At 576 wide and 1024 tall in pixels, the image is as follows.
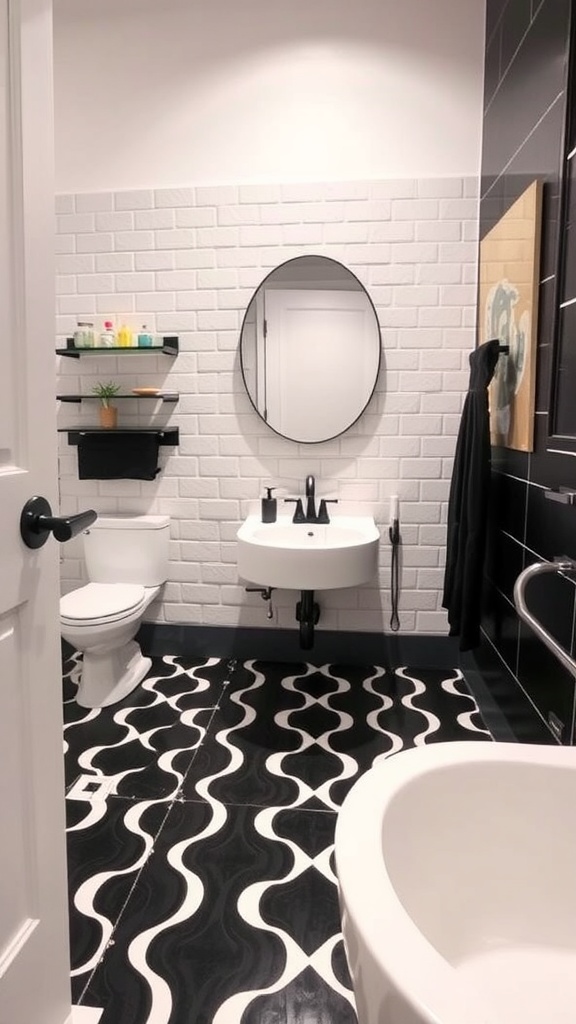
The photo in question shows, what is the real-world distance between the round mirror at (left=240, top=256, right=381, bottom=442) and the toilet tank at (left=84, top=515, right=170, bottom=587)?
0.74 meters

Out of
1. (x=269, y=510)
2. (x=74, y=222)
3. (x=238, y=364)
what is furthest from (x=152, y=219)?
(x=269, y=510)

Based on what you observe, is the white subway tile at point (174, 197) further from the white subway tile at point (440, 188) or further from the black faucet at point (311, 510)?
the black faucet at point (311, 510)

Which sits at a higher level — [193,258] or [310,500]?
[193,258]

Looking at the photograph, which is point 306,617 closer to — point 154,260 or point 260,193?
point 154,260

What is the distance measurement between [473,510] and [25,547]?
1588 mm

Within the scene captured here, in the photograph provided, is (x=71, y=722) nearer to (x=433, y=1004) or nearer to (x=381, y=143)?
(x=433, y=1004)

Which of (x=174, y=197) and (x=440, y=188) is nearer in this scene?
(x=440, y=188)

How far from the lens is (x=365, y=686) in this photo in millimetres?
2721

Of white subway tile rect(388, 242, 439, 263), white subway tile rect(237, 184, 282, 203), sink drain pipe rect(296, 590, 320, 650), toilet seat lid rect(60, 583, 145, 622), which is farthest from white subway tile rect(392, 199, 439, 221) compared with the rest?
toilet seat lid rect(60, 583, 145, 622)

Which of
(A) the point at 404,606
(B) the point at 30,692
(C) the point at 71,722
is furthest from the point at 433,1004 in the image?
(A) the point at 404,606

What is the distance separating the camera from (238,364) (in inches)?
112

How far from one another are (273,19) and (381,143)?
68 centimetres

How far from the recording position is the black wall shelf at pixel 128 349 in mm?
2756

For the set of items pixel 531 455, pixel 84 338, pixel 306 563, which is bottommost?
pixel 306 563
